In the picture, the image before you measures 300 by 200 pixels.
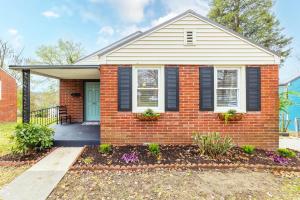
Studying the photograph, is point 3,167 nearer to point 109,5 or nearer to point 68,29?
point 109,5

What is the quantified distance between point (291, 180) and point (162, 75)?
4398mm

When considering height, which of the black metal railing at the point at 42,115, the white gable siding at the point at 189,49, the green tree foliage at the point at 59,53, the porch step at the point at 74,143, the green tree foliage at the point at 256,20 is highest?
the green tree foliage at the point at 256,20

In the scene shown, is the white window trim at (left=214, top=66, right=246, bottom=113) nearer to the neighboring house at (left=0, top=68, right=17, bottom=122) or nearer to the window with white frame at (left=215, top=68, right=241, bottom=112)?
the window with white frame at (left=215, top=68, right=241, bottom=112)

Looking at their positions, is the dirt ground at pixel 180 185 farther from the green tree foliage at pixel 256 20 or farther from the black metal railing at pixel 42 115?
the green tree foliage at pixel 256 20

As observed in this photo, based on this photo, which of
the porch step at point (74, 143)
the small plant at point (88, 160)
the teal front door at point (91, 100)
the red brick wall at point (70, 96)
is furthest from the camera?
the teal front door at point (91, 100)

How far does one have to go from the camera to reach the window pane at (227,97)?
6.93 meters

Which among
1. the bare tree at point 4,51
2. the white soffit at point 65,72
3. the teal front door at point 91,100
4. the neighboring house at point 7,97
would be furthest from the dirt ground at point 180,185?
the bare tree at point 4,51

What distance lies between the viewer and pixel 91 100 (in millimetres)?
10727

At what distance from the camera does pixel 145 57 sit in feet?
22.2

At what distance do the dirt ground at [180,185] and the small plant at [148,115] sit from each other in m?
1.99

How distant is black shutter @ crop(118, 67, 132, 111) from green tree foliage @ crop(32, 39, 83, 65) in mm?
15842

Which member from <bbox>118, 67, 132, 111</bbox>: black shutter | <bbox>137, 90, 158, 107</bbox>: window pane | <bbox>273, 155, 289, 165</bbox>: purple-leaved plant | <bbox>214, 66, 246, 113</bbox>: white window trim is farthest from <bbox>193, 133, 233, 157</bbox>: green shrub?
<bbox>118, 67, 132, 111</bbox>: black shutter

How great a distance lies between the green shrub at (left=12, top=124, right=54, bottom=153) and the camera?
625 centimetres

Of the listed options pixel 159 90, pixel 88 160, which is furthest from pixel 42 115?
pixel 159 90
